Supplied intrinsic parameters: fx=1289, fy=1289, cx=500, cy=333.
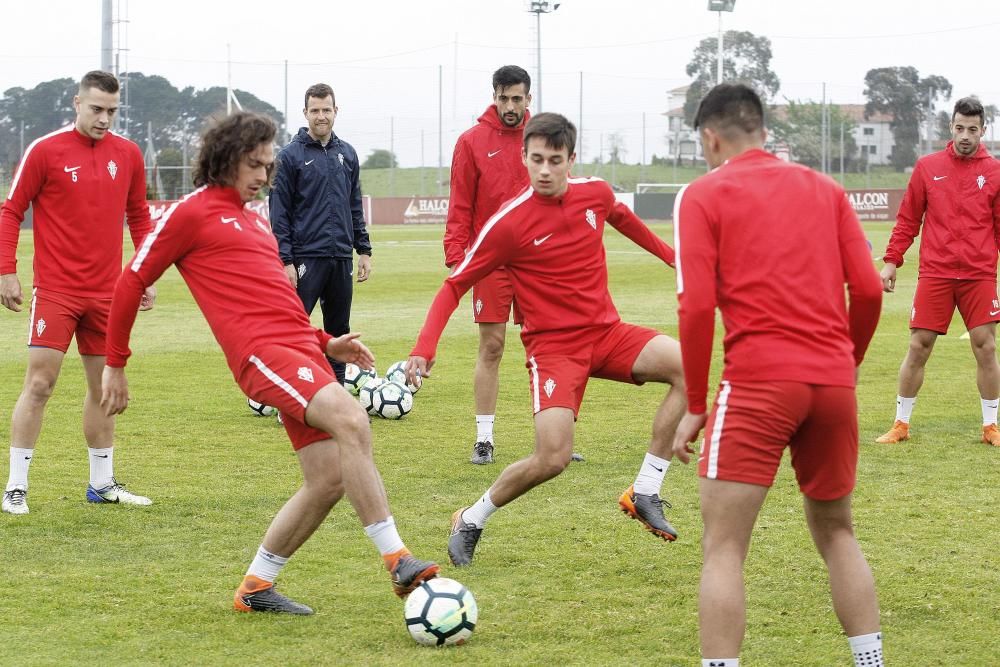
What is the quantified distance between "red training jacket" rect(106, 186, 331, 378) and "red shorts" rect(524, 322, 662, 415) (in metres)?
1.29

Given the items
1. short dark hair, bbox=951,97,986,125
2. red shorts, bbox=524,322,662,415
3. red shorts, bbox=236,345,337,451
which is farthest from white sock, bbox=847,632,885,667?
short dark hair, bbox=951,97,986,125

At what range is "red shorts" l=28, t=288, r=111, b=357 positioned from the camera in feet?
23.9

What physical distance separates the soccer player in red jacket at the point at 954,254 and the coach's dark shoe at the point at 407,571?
5198 millimetres

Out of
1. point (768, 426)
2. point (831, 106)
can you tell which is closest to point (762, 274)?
point (768, 426)

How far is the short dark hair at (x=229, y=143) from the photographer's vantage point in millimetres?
5379

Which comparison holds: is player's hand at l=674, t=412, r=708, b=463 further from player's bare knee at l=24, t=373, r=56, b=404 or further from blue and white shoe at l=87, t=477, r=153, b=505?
player's bare knee at l=24, t=373, r=56, b=404

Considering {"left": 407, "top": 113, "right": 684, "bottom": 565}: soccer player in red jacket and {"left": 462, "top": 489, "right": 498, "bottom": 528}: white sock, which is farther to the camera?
{"left": 462, "top": 489, "right": 498, "bottom": 528}: white sock

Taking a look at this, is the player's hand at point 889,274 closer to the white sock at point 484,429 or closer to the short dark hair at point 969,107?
the short dark hair at point 969,107

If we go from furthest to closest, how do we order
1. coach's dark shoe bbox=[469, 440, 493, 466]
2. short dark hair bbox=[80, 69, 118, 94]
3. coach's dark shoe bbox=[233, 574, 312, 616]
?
coach's dark shoe bbox=[469, 440, 493, 466] < short dark hair bbox=[80, 69, 118, 94] < coach's dark shoe bbox=[233, 574, 312, 616]

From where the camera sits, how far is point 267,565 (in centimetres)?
549

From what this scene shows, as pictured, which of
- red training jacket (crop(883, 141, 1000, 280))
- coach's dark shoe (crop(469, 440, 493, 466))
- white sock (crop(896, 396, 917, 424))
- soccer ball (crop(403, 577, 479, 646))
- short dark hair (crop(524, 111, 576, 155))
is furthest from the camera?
white sock (crop(896, 396, 917, 424))

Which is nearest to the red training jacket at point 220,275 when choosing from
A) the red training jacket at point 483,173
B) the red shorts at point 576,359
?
the red shorts at point 576,359

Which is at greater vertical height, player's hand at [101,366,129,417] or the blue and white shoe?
player's hand at [101,366,129,417]

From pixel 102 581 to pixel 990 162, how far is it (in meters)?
6.71
